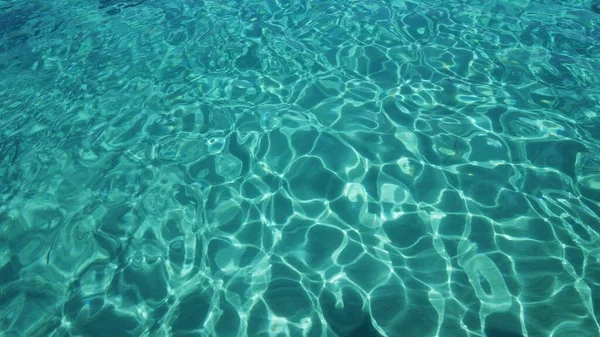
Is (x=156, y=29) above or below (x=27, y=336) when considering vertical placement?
above

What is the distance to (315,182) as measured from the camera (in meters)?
5.06

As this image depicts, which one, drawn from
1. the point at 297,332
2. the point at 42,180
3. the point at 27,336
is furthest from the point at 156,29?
the point at 297,332

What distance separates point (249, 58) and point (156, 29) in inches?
124

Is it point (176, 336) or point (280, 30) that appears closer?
point (176, 336)

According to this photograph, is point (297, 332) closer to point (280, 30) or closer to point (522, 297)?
point (522, 297)

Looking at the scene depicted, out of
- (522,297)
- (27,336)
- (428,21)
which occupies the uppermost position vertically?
(428,21)

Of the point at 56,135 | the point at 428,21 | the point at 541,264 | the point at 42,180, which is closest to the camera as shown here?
the point at 541,264

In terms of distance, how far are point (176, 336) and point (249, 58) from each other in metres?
5.51

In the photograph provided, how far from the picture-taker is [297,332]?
375cm

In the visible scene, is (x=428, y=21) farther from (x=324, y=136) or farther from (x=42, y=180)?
(x=42, y=180)

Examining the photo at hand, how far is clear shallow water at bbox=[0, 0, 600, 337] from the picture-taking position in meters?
3.95

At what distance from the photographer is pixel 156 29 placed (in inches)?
350

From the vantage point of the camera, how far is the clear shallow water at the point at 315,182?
395cm

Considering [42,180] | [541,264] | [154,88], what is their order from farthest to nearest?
[154,88]
[42,180]
[541,264]
